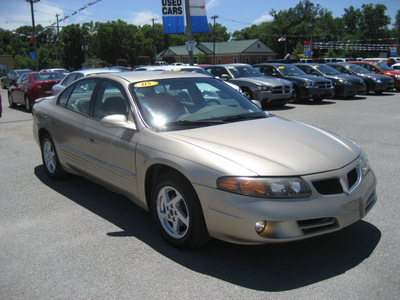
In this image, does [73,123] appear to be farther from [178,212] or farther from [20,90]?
[20,90]

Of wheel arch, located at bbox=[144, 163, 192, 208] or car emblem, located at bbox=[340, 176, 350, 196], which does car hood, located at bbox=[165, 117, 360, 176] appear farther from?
wheel arch, located at bbox=[144, 163, 192, 208]

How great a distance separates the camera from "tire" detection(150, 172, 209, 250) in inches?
127

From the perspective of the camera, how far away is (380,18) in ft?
307

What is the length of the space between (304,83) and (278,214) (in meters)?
13.6

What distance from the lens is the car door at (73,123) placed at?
15.3 ft

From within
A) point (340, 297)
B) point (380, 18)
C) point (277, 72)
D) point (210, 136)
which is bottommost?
point (340, 297)

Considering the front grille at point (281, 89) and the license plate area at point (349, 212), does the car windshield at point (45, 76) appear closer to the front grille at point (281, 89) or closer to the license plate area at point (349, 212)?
the front grille at point (281, 89)

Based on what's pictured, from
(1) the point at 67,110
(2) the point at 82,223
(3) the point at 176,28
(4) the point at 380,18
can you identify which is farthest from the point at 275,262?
(4) the point at 380,18

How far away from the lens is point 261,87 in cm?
1378

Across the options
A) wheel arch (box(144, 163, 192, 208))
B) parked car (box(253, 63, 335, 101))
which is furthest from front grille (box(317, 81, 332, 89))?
wheel arch (box(144, 163, 192, 208))

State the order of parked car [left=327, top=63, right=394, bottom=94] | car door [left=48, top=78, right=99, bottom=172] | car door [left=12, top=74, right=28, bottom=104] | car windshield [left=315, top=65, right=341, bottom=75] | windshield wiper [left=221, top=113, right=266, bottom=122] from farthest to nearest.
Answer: parked car [left=327, top=63, right=394, bottom=94] → car windshield [left=315, top=65, right=341, bottom=75] → car door [left=12, top=74, right=28, bottom=104] → car door [left=48, top=78, right=99, bottom=172] → windshield wiper [left=221, top=113, right=266, bottom=122]

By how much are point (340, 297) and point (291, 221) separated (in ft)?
1.96

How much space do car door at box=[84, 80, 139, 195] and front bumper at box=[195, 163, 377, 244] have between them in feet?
3.37

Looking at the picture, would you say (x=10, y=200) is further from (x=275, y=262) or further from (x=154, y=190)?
(x=275, y=262)
